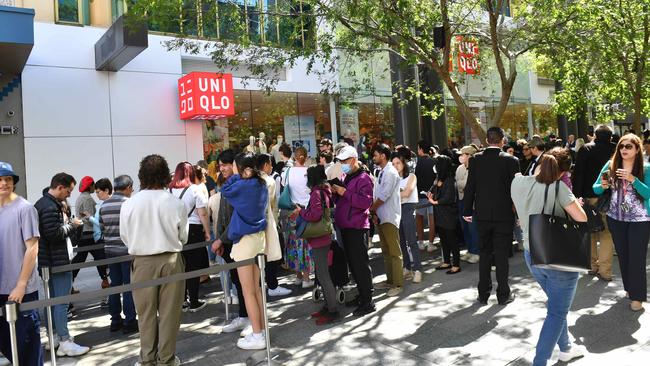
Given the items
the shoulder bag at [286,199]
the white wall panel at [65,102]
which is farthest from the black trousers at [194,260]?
the white wall panel at [65,102]

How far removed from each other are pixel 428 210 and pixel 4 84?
10011 mm

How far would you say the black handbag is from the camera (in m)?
3.90

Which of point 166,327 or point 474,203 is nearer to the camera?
point 166,327

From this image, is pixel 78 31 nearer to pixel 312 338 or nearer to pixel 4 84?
pixel 4 84

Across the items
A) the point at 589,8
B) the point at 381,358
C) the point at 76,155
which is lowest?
the point at 381,358

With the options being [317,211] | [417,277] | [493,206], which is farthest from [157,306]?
[417,277]

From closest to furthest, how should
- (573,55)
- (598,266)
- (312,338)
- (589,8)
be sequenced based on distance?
1. (312,338)
2. (598,266)
3. (589,8)
4. (573,55)

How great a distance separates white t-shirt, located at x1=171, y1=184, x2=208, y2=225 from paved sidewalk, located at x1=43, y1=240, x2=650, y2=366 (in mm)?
1225

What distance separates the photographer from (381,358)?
15.5 feet

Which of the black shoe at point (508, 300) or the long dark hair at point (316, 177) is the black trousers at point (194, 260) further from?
the black shoe at point (508, 300)

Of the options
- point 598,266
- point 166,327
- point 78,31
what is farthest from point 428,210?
point 78,31

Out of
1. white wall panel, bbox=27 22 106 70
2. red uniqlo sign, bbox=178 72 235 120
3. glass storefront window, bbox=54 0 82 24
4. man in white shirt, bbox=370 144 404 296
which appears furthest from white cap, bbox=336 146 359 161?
glass storefront window, bbox=54 0 82 24

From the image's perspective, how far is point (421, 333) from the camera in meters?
5.30

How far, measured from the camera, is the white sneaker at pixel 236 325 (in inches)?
229
